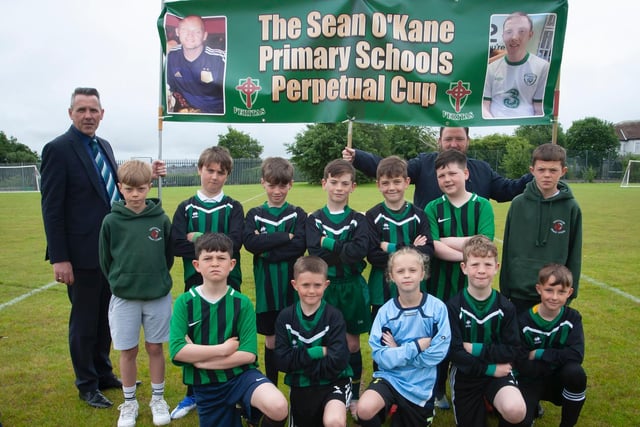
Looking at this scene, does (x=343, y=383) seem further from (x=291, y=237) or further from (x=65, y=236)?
(x=65, y=236)

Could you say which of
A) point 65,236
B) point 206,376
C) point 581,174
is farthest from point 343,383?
point 581,174

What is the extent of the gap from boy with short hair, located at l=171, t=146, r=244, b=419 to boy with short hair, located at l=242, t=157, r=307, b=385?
0.14 metres

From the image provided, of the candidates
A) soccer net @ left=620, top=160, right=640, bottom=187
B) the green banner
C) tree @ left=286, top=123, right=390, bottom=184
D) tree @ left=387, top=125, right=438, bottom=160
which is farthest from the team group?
tree @ left=387, top=125, right=438, bottom=160

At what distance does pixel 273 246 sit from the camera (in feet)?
12.2

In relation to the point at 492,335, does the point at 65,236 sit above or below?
above

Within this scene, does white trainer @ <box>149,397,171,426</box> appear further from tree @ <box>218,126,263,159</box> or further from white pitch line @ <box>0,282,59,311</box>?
tree @ <box>218,126,263,159</box>

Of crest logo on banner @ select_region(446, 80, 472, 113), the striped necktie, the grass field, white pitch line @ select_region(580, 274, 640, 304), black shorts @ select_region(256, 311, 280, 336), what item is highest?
crest logo on banner @ select_region(446, 80, 472, 113)

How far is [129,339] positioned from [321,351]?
157cm

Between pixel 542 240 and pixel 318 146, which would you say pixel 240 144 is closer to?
pixel 318 146

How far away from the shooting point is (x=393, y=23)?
468 centimetres

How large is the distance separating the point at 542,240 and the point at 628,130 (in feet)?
306

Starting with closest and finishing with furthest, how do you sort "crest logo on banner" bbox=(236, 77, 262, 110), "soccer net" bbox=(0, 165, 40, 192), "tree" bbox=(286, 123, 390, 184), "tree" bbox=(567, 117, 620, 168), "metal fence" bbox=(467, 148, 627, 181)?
1. "crest logo on banner" bbox=(236, 77, 262, 110)
2. "soccer net" bbox=(0, 165, 40, 192)
3. "tree" bbox=(286, 123, 390, 184)
4. "metal fence" bbox=(467, 148, 627, 181)
5. "tree" bbox=(567, 117, 620, 168)

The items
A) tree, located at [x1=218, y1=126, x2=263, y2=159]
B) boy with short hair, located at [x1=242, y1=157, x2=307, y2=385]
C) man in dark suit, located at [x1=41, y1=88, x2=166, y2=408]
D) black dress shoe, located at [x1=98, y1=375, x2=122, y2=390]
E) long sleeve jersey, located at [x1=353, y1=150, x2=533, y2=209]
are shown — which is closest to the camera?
boy with short hair, located at [x1=242, y1=157, x2=307, y2=385]

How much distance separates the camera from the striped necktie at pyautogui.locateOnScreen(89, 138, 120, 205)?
4.14 m
